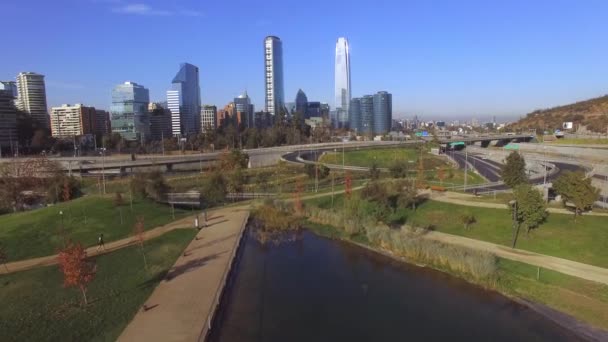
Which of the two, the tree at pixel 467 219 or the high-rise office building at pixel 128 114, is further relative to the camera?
the high-rise office building at pixel 128 114

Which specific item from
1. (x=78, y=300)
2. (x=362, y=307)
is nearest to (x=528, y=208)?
(x=362, y=307)

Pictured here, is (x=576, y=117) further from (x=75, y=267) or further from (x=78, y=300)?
(x=75, y=267)

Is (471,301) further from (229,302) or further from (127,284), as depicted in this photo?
(127,284)

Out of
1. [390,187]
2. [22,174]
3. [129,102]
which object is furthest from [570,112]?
[22,174]

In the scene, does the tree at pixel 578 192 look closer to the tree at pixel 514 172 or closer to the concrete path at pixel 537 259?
the concrete path at pixel 537 259

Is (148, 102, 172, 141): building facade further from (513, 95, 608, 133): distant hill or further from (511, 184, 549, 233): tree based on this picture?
(513, 95, 608, 133): distant hill

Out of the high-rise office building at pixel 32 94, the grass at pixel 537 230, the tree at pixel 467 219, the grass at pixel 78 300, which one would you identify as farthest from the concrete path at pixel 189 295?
the high-rise office building at pixel 32 94

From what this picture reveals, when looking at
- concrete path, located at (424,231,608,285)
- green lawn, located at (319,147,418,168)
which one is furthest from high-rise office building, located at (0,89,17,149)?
concrete path, located at (424,231,608,285)
